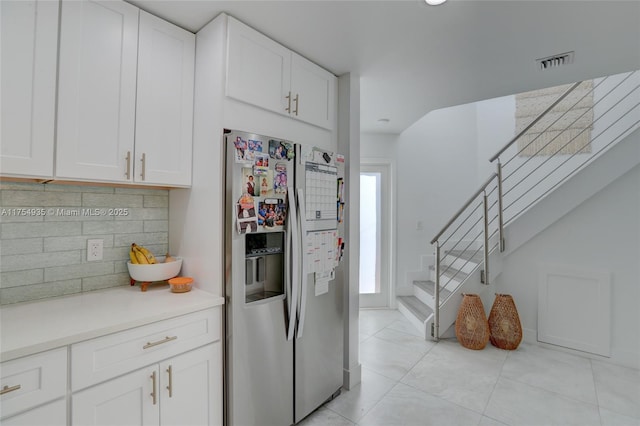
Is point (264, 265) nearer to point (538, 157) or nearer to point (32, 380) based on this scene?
point (32, 380)

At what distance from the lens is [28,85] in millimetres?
1306

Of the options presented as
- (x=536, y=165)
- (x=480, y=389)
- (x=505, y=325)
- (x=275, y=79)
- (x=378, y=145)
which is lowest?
(x=480, y=389)

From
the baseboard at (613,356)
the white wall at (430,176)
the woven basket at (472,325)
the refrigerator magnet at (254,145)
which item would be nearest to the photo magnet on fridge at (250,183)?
the refrigerator magnet at (254,145)

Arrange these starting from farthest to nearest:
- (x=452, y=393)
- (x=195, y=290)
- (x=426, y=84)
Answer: (x=426, y=84) < (x=452, y=393) < (x=195, y=290)

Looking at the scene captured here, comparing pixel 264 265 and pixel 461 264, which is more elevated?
pixel 264 265

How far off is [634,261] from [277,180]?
3383 millimetres

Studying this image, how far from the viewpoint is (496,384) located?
248cm

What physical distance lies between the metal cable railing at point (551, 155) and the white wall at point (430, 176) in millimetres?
411

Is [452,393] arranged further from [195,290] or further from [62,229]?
[62,229]

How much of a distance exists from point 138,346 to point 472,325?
3041 mm

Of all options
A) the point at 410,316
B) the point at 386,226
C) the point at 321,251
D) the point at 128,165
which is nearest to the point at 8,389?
the point at 128,165

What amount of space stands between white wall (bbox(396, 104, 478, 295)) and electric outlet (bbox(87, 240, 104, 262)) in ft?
11.8

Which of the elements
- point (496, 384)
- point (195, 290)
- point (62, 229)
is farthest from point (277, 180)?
point (496, 384)

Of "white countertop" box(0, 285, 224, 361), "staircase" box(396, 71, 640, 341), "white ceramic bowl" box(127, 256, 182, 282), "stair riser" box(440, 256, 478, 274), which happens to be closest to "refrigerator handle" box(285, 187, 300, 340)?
"white countertop" box(0, 285, 224, 361)
